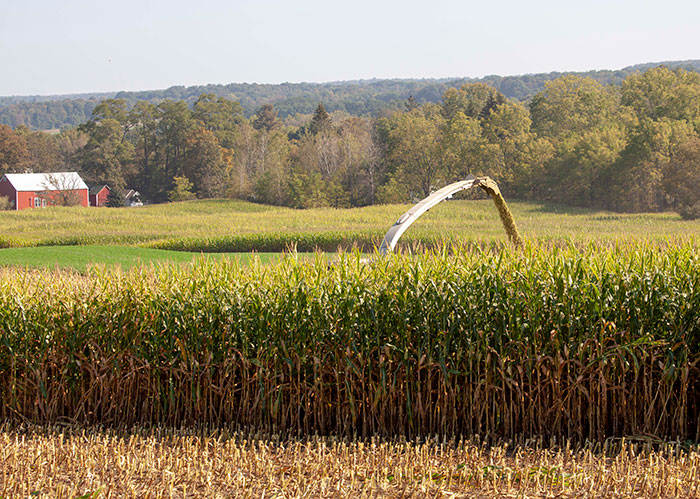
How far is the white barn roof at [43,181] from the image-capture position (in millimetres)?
77219

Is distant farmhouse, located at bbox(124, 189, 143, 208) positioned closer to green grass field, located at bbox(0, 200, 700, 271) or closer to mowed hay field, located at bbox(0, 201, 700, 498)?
green grass field, located at bbox(0, 200, 700, 271)

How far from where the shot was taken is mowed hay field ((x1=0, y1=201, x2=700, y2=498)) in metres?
6.64

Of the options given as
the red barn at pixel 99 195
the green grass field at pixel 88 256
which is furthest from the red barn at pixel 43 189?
the green grass field at pixel 88 256

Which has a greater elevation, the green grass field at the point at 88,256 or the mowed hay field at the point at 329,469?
the mowed hay field at the point at 329,469

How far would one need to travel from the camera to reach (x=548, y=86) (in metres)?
76.6

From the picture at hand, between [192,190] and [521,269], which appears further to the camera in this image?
[192,190]

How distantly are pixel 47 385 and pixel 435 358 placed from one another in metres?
4.24

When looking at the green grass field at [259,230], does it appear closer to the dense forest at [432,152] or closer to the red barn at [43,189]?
the dense forest at [432,152]

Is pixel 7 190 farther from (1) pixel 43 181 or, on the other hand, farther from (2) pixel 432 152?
(2) pixel 432 152

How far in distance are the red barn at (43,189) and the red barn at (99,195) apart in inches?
91.5

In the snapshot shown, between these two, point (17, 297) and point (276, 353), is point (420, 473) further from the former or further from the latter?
point (17, 297)

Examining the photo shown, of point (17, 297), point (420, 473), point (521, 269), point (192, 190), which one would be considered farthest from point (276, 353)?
point (192, 190)

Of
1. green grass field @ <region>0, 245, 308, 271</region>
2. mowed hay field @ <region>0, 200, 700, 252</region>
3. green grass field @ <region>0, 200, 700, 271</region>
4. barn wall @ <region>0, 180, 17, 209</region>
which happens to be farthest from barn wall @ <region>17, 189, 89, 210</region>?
green grass field @ <region>0, 245, 308, 271</region>

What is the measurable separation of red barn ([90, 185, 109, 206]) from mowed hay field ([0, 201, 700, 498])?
7693 cm
